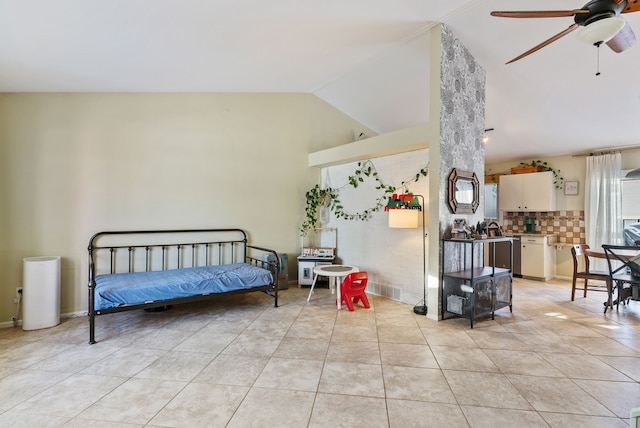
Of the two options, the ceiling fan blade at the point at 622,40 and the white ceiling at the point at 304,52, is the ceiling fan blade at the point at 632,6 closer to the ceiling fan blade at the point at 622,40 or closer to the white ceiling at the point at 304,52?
the ceiling fan blade at the point at 622,40

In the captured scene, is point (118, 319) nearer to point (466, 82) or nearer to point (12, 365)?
point (12, 365)

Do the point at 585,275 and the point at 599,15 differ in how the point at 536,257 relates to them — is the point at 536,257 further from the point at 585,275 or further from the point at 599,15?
the point at 599,15

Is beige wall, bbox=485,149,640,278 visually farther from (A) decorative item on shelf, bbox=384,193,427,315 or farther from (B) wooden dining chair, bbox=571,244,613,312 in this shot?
(A) decorative item on shelf, bbox=384,193,427,315

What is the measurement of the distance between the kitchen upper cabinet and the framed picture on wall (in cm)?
18

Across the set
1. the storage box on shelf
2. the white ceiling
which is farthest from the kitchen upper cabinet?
the storage box on shelf

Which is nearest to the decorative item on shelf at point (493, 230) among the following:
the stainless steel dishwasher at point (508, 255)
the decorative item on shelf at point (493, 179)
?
the stainless steel dishwasher at point (508, 255)

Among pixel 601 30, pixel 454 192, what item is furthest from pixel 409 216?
pixel 601 30

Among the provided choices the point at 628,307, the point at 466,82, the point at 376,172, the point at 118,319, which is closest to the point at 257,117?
the point at 376,172

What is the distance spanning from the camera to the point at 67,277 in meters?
3.48

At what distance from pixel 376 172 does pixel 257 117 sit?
6.75ft

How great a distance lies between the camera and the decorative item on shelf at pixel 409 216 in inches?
144

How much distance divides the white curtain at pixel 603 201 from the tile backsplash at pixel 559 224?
172mm

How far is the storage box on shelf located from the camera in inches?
126

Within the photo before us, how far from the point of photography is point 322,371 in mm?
2266
